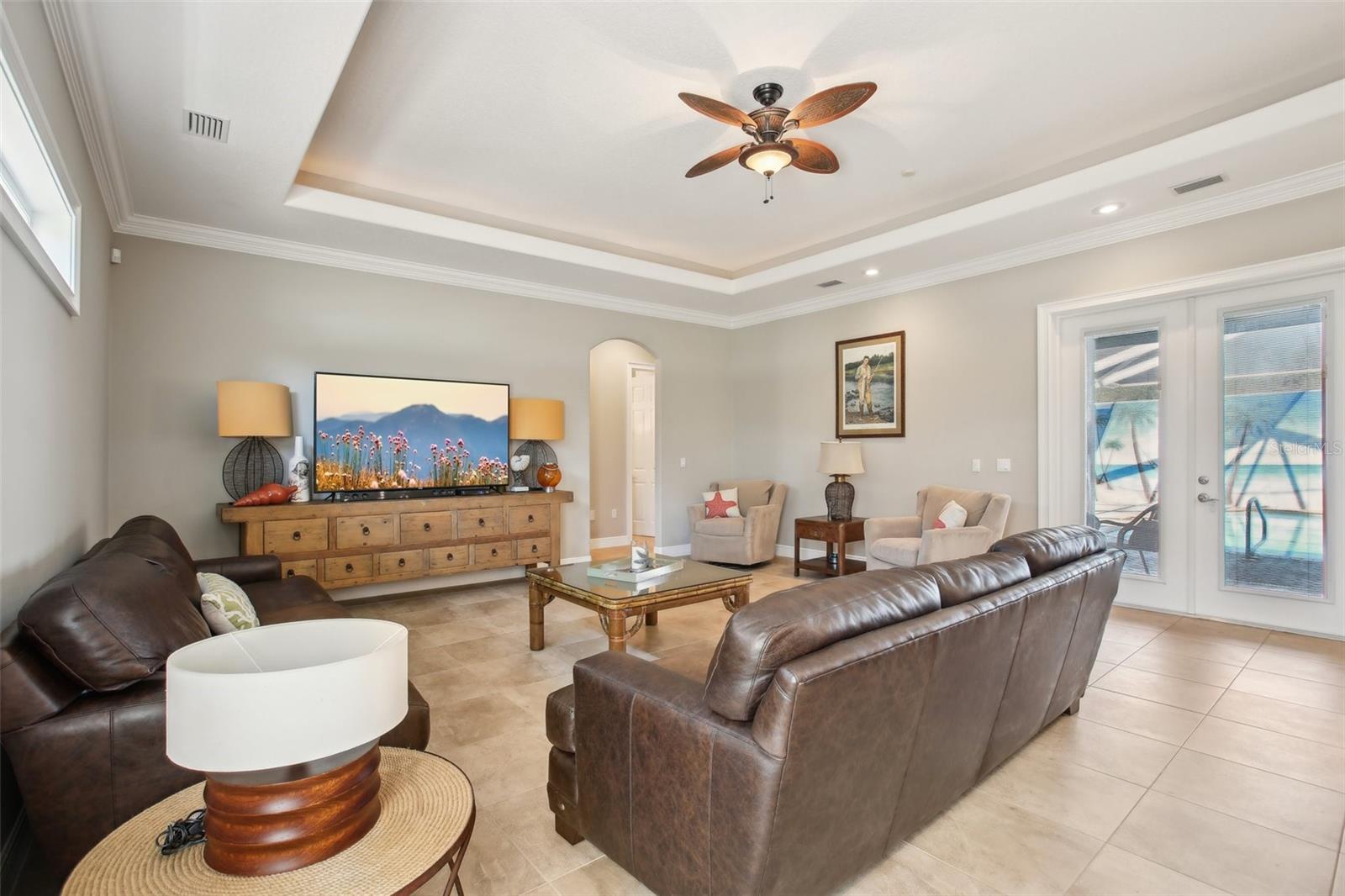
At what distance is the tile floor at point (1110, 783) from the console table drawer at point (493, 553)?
4.22ft

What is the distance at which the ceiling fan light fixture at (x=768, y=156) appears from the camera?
10.5 feet

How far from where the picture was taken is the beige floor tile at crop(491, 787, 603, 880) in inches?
72.3

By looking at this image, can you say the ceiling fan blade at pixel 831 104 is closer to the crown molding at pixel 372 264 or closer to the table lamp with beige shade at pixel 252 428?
the crown molding at pixel 372 264

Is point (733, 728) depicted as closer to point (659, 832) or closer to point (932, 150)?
point (659, 832)

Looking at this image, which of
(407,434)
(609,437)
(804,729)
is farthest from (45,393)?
(609,437)

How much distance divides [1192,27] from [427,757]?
4041mm

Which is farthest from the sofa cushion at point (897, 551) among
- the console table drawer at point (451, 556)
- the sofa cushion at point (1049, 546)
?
the console table drawer at point (451, 556)

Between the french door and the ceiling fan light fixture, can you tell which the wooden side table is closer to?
the french door

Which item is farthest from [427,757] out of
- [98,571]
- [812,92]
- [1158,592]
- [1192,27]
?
[1158,592]

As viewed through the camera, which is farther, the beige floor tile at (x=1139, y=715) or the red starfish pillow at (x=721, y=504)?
the red starfish pillow at (x=721, y=504)

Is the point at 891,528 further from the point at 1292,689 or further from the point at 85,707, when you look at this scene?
the point at 85,707

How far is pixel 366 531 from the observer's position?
4617mm

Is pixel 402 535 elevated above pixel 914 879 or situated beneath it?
elevated above

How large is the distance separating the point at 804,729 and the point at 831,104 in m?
2.68
